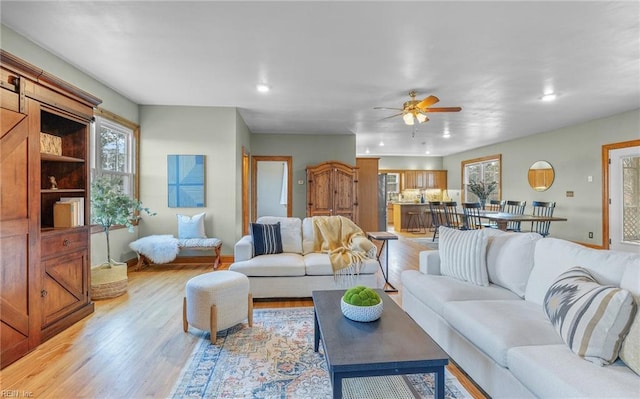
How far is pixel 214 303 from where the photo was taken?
8.15 feet

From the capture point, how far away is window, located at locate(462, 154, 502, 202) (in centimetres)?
881

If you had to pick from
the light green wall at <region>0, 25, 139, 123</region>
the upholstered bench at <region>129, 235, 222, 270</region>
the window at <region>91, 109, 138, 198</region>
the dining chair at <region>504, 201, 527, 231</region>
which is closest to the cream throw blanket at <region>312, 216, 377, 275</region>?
the upholstered bench at <region>129, 235, 222, 270</region>

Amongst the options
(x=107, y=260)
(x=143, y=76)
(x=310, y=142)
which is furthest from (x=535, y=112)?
(x=107, y=260)

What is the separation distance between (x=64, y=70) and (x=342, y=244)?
12.4 feet

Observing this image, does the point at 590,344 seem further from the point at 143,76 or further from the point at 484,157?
the point at 484,157

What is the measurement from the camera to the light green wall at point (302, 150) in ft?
24.0

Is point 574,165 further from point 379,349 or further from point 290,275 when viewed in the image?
point 379,349

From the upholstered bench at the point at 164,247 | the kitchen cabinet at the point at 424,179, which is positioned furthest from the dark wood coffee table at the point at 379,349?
the kitchen cabinet at the point at 424,179

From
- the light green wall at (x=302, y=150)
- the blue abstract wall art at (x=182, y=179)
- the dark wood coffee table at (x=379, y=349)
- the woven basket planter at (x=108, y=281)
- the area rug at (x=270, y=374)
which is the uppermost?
the light green wall at (x=302, y=150)

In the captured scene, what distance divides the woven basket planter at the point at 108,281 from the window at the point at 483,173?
917 centimetres

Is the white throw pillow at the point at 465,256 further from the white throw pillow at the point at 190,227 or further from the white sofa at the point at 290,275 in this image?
the white throw pillow at the point at 190,227

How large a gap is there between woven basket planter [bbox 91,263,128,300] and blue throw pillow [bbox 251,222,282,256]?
1.60m

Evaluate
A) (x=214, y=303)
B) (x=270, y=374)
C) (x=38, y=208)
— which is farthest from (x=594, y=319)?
(x=38, y=208)

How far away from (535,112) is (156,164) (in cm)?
657
